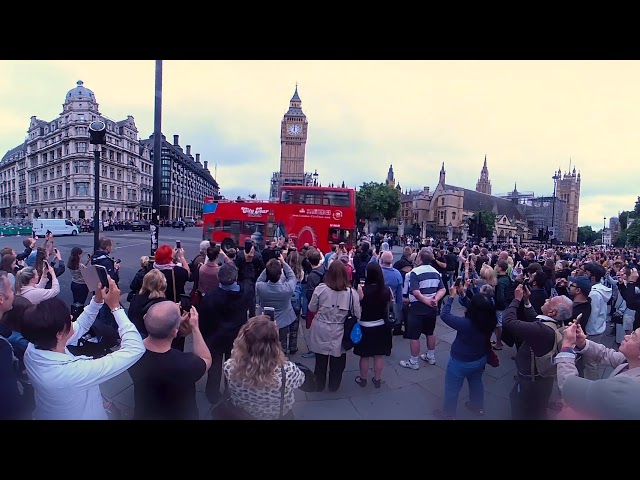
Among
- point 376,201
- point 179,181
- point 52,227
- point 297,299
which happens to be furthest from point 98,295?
point 179,181

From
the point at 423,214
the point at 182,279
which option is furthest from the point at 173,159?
the point at 182,279

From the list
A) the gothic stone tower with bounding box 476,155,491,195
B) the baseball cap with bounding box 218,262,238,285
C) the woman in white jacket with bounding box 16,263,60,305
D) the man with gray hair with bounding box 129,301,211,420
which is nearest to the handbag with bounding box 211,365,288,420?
the man with gray hair with bounding box 129,301,211,420

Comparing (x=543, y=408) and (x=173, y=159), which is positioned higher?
(x=173, y=159)

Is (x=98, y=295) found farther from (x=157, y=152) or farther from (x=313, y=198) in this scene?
(x=313, y=198)

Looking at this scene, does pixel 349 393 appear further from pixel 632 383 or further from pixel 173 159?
pixel 173 159

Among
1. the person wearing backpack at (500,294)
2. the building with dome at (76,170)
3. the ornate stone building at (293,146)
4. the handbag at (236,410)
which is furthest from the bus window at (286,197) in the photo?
the ornate stone building at (293,146)

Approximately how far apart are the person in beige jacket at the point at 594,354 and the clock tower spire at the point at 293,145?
96.8 meters

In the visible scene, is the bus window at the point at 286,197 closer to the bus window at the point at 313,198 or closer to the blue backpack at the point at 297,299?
the bus window at the point at 313,198

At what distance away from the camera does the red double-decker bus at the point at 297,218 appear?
15.7 metres

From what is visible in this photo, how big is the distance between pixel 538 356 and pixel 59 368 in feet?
12.1

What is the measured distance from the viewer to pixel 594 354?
2.69m

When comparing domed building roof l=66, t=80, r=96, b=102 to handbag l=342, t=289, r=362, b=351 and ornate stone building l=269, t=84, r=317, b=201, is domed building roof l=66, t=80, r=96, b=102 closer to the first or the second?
ornate stone building l=269, t=84, r=317, b=201

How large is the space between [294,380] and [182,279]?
11.0 feet
